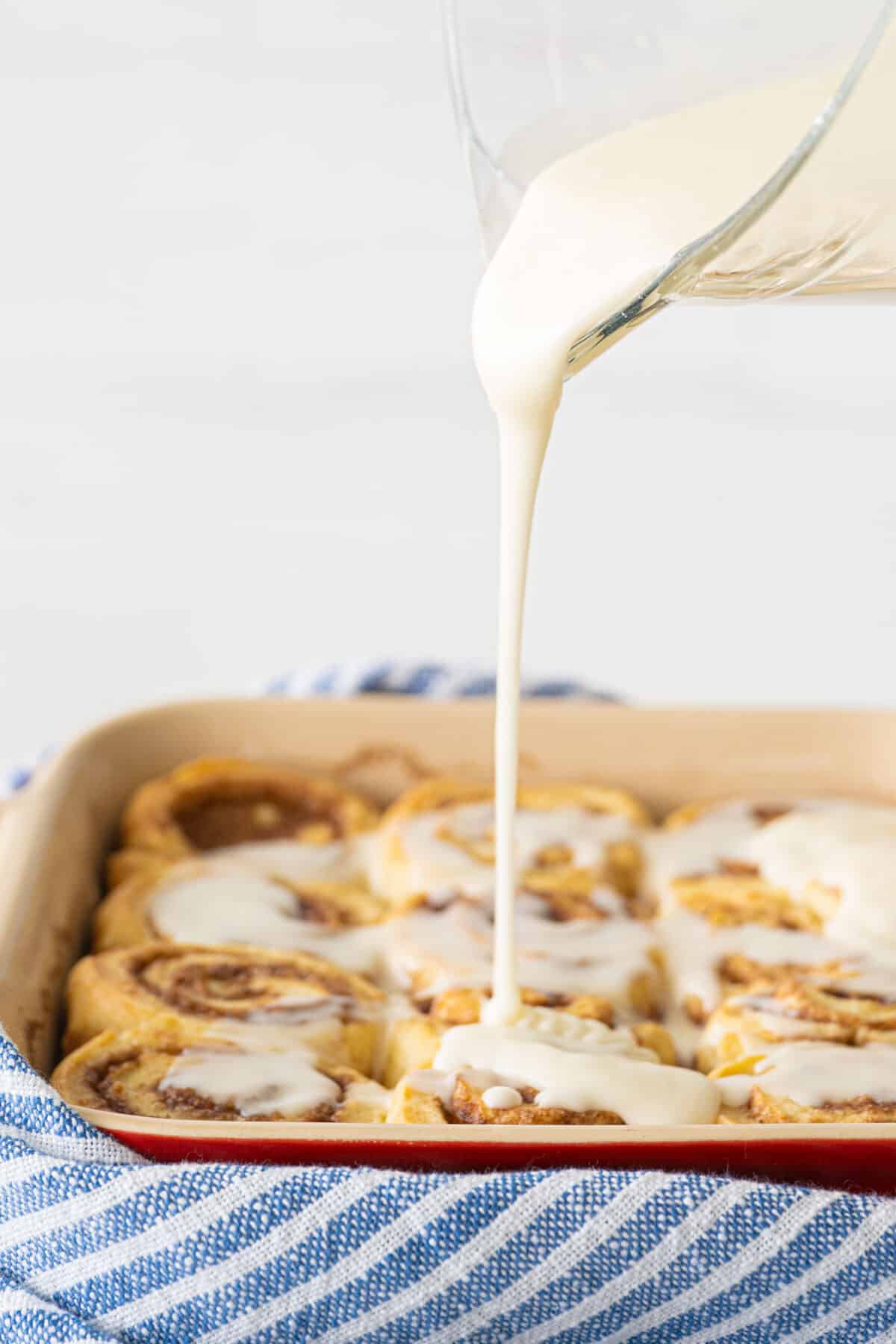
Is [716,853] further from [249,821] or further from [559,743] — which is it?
[249,821]

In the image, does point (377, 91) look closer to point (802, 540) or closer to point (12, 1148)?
point (802, 540)

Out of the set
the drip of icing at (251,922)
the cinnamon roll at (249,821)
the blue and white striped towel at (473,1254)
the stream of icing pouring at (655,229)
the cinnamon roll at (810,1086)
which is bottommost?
the blue and white striped towel at (473,1254)

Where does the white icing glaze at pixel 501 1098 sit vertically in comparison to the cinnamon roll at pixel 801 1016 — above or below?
below

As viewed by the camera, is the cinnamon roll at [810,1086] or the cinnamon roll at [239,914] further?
the cinnamon roll at [239,914]

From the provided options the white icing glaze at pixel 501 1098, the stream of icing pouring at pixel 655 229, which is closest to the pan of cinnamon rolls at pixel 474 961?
the white icing glaze at pixel 501 1098

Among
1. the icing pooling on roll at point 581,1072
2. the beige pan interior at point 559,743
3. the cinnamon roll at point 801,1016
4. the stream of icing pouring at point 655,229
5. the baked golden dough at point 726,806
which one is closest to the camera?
the stream of icing pouring at point 655,229

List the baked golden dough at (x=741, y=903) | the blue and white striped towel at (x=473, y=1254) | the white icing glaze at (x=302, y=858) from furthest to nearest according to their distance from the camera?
the white icing glaze at (x=302, y=858) < the baked golden dough at (x=741, y=903) < the blue and white striped towel at (x=473, y=1254)

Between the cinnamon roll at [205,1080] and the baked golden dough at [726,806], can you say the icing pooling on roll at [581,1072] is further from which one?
the baked golden dough at [726,806]
